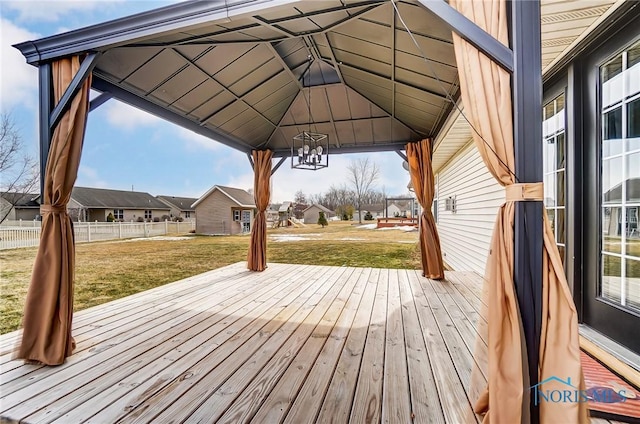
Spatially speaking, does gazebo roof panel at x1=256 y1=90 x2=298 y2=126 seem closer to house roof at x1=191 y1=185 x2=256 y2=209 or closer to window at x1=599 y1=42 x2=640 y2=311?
window at x1=599 y1=42 x2=640 y2=311

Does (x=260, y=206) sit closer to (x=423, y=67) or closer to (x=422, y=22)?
(x=423, y=67)

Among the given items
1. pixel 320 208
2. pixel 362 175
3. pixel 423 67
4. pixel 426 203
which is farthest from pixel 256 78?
pixel 320 208

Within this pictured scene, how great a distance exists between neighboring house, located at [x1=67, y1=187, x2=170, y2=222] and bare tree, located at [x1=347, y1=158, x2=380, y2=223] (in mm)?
16995

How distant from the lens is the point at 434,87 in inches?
125

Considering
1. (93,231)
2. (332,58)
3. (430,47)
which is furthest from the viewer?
(93,231)

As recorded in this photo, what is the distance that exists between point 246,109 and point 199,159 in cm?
2668

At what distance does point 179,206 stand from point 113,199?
6.81 metres

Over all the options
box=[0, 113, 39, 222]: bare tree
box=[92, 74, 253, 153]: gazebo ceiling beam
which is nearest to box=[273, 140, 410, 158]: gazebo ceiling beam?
box=[92, 74, 253, 153]: gazebo ceiling beam

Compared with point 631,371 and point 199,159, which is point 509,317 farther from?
point 199,159

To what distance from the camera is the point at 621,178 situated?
1.89 m

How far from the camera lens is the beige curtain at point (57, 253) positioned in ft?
6.54

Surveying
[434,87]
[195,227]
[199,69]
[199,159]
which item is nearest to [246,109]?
[199,69]

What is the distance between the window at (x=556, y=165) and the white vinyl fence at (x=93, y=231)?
6934mm

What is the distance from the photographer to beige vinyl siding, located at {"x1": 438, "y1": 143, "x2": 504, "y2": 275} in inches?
161
